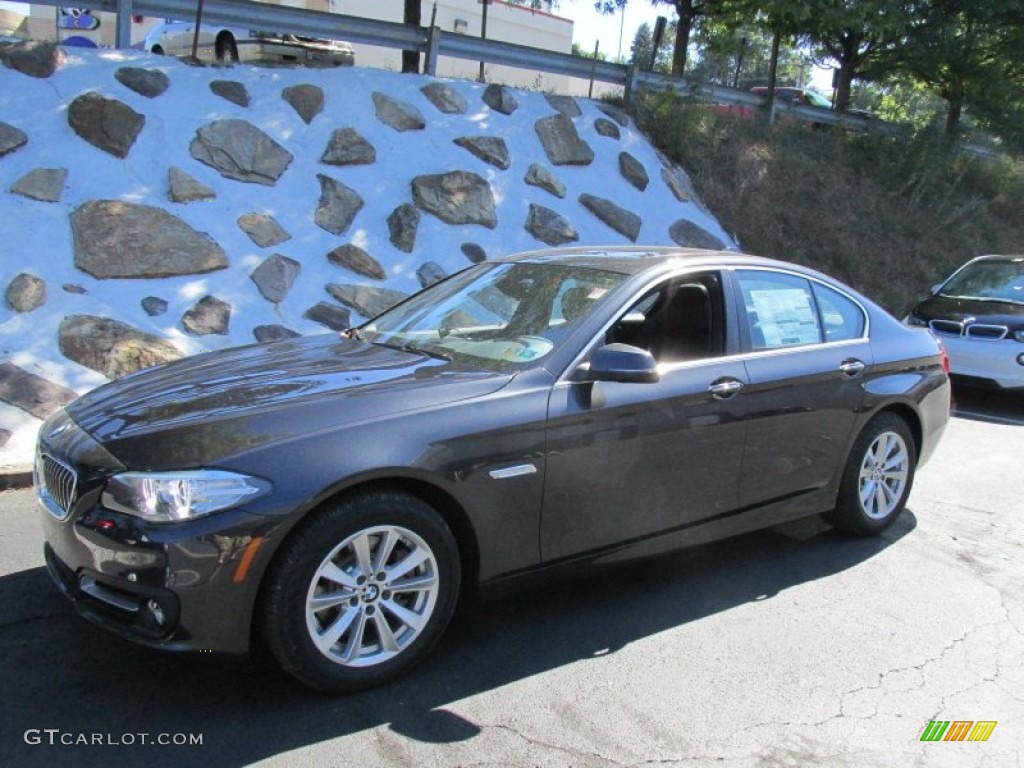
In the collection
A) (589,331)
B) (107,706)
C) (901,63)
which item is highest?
(901,63)

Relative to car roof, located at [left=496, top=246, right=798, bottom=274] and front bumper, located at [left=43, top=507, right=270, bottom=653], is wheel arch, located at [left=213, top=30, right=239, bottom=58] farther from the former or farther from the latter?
front bumper, located at [left=43, top=507, right=270, bottom=653]

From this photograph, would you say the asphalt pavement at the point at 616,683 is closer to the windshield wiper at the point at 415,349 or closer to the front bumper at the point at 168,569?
the front bumper at the point at 168,569

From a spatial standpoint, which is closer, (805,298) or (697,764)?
(697,764)

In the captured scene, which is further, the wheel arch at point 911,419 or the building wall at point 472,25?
the building wall at point 472,25

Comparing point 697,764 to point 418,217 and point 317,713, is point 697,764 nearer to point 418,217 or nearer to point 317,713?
point 317,713

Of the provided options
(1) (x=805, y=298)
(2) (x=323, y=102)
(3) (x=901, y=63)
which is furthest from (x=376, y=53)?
(1) (x=805, y=298)

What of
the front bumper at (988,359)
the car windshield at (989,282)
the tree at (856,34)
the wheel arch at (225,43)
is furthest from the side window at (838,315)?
the wheel arch at (225,43)

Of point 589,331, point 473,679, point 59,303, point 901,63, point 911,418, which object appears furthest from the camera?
point 901,63

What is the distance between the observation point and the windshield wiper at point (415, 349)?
3.95 meters

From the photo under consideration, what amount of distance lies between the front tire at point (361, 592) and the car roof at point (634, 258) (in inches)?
66.9

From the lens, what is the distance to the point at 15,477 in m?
5.29

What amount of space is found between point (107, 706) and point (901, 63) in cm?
1615

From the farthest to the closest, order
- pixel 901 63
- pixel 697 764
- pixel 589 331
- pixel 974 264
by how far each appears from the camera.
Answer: pixel 901 63, pixel 974 264, pixel 589 331, pixel 697 764

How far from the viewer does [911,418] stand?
523 cm
